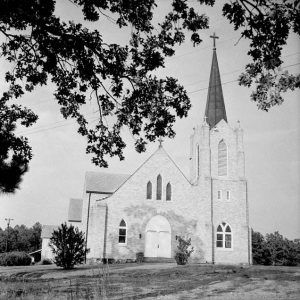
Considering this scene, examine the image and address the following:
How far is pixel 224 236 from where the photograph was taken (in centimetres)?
3712

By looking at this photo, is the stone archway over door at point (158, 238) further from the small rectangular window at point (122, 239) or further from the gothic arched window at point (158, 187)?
the small rectangular window at point (122, 239)

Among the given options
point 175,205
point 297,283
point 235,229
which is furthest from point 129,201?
point 297,283

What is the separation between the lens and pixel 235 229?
37250 mm

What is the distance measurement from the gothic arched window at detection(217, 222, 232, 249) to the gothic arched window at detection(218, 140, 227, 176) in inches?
197

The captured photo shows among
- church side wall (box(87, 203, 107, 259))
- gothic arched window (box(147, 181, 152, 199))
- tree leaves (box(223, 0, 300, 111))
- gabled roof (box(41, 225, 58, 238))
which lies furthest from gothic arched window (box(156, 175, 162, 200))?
tree leaves (box(223, 0, 300, 111))

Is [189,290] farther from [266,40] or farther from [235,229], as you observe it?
[235,229]

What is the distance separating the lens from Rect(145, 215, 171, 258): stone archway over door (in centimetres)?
3641

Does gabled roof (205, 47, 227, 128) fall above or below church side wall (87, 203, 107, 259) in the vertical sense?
above

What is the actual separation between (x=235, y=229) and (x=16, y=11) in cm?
3293

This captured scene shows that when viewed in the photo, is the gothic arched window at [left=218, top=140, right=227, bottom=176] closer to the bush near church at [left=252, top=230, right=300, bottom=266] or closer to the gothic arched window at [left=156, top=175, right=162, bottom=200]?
the gothic arched window at [left=156, top=175, right=162, bottom=200]

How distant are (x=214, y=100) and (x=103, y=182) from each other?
48.6 ft

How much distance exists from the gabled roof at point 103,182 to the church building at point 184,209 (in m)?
4.45

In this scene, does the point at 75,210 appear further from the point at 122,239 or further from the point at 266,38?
the point at 266,38

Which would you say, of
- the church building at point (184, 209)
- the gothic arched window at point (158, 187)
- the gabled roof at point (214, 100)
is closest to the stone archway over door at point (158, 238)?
the church building at point (184, 209)
